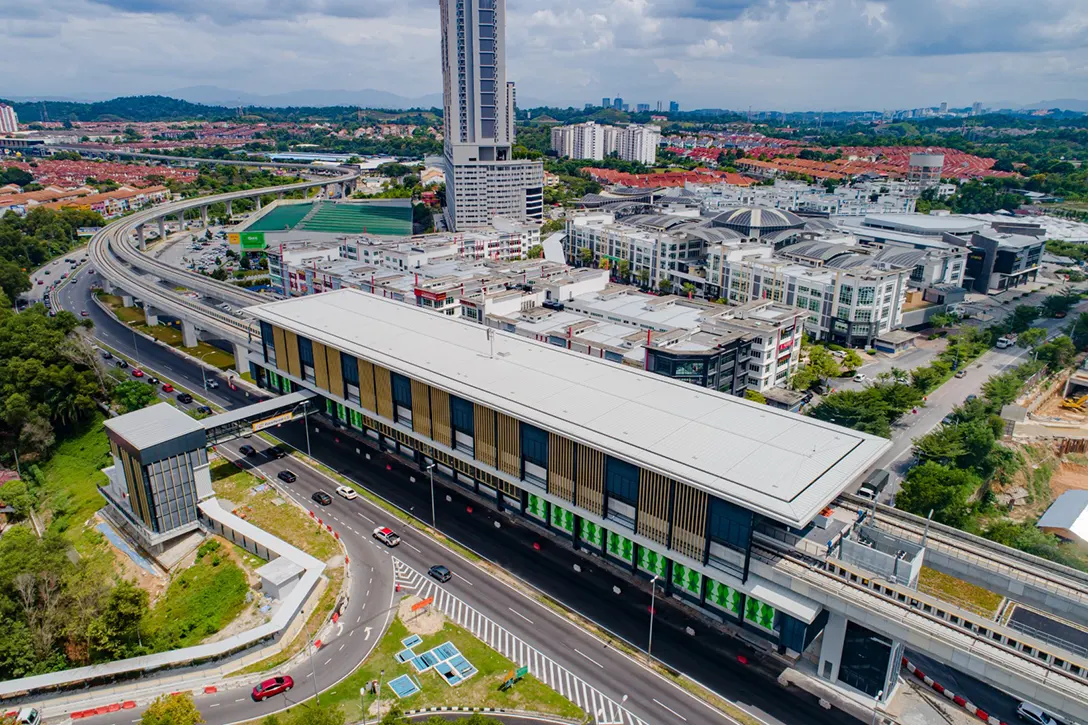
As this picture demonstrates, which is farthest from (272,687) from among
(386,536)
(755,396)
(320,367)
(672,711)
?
(755,396)

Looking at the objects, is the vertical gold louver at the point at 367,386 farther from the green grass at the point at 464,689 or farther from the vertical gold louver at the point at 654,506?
the vertical gold louver at the point at 654,506

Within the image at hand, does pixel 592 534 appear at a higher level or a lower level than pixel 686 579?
lower

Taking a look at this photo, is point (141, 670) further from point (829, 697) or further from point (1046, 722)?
point (1046, 722)

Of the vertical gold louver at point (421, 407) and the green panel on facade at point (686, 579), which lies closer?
the green panel on facade at point (686, 579)

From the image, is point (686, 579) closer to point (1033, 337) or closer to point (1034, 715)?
point (1034, 715)

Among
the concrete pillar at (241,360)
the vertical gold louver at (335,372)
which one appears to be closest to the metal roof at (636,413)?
the vertical gold louver at (335,372)

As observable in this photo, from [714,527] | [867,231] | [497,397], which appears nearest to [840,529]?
[714,527]
